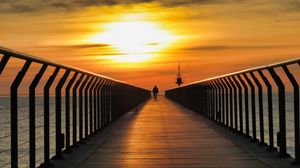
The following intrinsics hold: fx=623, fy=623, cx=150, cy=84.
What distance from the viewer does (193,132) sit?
39.5 ft

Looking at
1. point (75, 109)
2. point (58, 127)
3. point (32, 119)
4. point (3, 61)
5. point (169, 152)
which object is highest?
point (3, 61)

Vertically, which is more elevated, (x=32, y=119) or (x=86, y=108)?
(x=86, y=108)

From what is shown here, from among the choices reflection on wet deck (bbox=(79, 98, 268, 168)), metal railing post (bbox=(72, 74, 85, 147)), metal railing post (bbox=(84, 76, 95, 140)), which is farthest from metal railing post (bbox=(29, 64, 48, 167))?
metal railing post (bbox=(84, 76, 95, 140))

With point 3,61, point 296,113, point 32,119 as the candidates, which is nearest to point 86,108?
point 32,119

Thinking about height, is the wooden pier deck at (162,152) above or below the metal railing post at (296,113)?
below

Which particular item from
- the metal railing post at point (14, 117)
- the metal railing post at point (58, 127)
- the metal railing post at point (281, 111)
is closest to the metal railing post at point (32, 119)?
the metal railing post at point (14, 117)

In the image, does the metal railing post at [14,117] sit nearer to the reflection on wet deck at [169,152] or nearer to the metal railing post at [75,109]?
the reflection on wet deck at [169,152]

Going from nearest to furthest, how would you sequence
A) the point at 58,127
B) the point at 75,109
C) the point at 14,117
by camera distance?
the point at 14,117
the point at 58,127
the point at 75,109

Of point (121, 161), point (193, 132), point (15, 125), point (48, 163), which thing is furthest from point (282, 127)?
point (193, 132)

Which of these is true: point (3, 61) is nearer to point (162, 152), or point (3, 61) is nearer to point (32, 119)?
point (32, 119)

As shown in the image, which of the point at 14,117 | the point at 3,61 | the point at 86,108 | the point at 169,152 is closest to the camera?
the point at 3,61

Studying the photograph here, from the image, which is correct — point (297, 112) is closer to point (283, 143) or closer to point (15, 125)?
point (283, 143)

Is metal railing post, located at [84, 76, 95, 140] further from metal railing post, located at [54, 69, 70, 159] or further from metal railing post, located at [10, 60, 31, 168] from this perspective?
metal railing post, located at [10, 60, 31, 168]

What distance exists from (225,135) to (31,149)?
5492 mm
